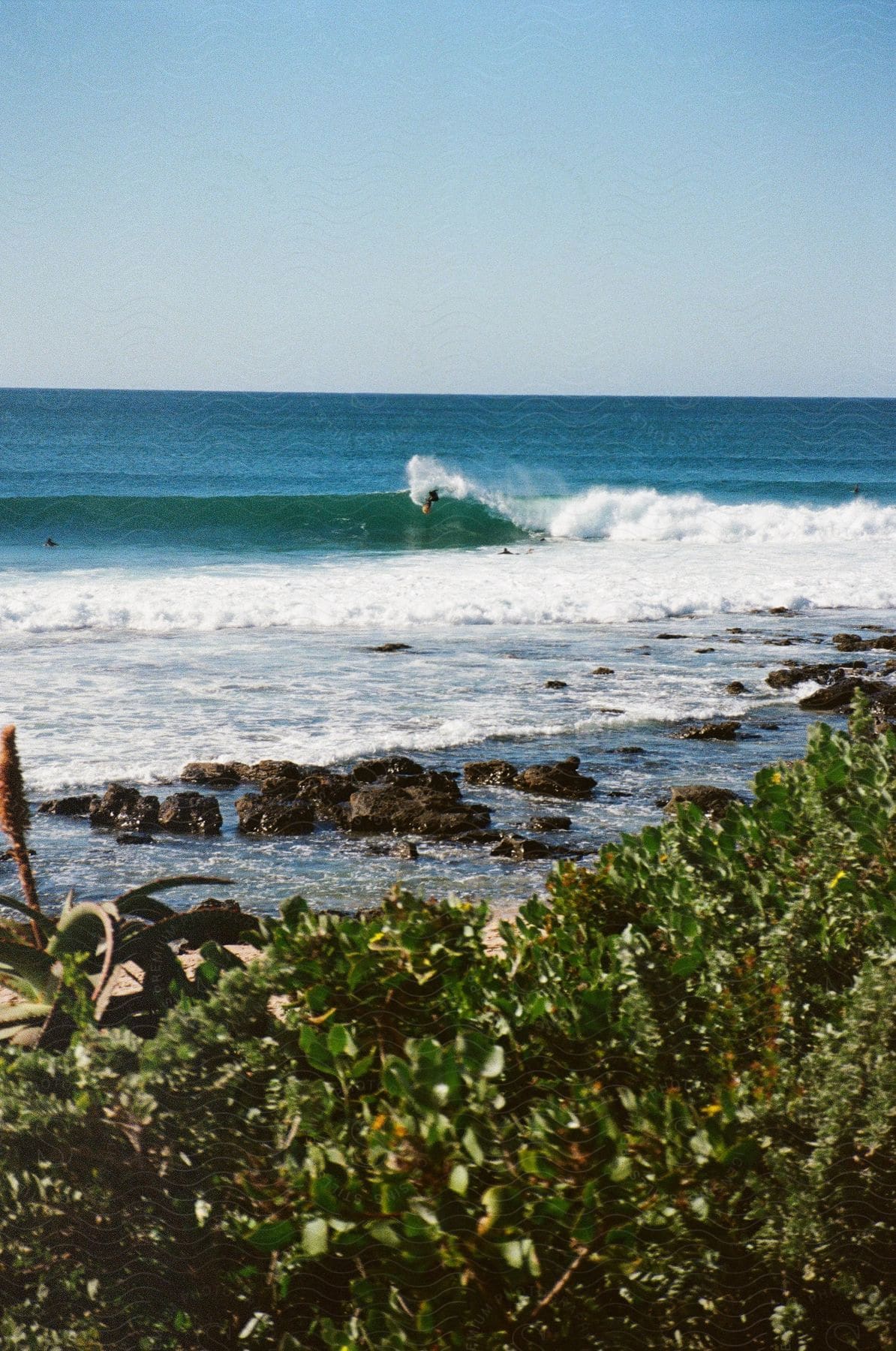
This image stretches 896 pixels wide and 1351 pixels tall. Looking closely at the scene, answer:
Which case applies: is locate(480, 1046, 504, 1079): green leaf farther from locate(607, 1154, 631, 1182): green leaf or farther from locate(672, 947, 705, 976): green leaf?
locate(672, 947, 705, 976): green leaf

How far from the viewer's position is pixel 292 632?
716 inches

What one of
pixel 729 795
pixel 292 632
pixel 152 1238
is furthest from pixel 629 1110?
pixel 292 632

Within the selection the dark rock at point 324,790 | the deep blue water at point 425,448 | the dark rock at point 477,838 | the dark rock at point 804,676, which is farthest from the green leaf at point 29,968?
the deep blue water at point 425,448

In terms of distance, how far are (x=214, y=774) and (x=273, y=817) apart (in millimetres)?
1322

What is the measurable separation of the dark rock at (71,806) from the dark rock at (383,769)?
6.78 ft

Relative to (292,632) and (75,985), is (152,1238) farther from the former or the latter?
(292,632)

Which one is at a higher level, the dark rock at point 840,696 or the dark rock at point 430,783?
the dark rock at point 840,696

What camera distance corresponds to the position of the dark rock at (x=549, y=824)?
8852 millimetres

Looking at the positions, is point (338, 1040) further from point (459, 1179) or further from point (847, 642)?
point (847, 642)

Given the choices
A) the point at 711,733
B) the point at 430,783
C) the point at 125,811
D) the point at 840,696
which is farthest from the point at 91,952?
the point at 840,696

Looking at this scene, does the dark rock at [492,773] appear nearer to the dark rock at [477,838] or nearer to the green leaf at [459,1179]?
the dark rock at [477,838]

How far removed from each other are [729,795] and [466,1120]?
309 inches

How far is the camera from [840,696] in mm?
13188

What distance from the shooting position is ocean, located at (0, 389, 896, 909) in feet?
30.8
